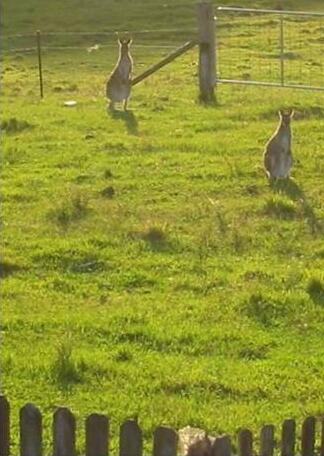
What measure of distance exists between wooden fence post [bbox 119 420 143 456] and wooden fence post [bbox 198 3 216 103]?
1676 centimetres

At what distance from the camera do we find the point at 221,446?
209 inches

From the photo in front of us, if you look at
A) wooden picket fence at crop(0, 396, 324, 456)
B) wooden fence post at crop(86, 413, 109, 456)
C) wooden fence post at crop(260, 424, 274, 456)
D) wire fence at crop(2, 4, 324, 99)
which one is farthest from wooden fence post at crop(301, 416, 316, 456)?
wire fence at crop(2, 4, 324, 99)

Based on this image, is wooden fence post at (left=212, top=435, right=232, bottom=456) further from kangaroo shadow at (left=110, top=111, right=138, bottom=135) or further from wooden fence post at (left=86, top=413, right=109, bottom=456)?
kangaroo shadow at (left=110, top=111, right=138, bottom=135)

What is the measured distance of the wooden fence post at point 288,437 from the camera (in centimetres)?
576

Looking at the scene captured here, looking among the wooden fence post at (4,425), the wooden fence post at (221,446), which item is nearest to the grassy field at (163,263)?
the wooden fence post at (4,425)

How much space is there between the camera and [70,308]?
10.2m

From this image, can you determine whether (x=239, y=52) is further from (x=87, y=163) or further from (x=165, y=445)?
(x=165, y=445)

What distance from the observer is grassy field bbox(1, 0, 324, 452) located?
27.9ft

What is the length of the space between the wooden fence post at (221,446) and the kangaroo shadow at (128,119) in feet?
44.8

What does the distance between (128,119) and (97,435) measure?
48.5ft

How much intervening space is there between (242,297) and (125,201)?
4108 millimetres

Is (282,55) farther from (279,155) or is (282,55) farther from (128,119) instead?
(279,155)

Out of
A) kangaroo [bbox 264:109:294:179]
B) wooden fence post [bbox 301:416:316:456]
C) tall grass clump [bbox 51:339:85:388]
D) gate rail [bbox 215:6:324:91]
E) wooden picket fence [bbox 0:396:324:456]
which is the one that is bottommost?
tall grass clump [bbox 51:339:85:388]

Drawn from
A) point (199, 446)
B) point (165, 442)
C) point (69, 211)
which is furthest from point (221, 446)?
point (69, 211)
